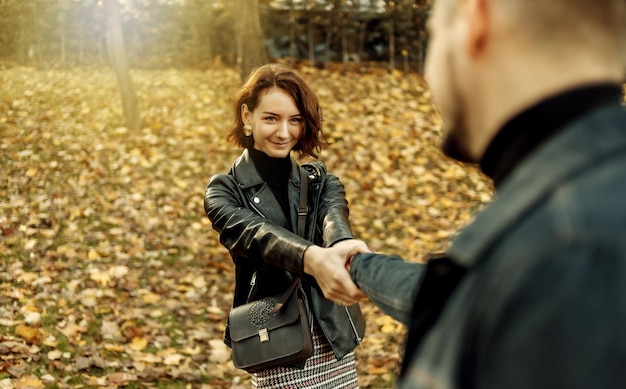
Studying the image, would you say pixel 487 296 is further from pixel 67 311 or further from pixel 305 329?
pixel 67 311

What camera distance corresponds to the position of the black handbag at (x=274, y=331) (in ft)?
9.06

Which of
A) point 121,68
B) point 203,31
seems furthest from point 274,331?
point 203,31

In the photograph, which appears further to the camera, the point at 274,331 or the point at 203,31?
the point at 203,31

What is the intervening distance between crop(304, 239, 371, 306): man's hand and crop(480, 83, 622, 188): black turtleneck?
4.92 feet

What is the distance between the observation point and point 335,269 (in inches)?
96.7

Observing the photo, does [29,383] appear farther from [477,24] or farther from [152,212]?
[477,24]

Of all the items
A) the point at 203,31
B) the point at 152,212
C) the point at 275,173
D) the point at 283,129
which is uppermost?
the point at 203,31

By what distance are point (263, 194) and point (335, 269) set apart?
642 mm

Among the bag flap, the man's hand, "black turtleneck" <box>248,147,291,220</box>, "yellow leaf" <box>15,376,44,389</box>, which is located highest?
"black turtleneck" <box>248,147,291,220</box>

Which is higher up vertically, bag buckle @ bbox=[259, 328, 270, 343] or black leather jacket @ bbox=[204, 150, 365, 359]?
black leather jacket @ bbox=[204, 150, 365, 359]

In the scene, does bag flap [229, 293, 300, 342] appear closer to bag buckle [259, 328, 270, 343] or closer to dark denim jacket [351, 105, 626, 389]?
bag buckle [259, 328, 270, 343]

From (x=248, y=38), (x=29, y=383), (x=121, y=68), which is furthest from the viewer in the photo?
(x=121, y=68)

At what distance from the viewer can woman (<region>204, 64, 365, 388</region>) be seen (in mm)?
2873

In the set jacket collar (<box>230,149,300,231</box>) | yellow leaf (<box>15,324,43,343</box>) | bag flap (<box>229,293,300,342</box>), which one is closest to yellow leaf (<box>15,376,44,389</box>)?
yellow leaf (<box>15,324,43,343</box>)
